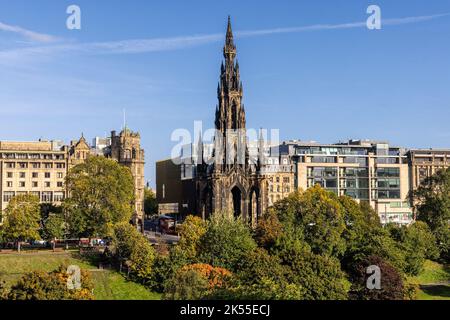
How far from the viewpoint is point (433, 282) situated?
116 meters

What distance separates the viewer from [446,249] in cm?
12744

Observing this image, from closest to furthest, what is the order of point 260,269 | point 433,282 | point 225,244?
point 260,269 → point 225,244 → point 433,282

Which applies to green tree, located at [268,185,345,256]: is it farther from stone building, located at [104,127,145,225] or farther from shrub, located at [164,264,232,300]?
stone building, located at [104,127,145,225]

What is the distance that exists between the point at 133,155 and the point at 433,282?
67.1 meters

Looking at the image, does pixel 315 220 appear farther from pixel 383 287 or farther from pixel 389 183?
pixel 389 183

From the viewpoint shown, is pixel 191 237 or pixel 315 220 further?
pixel 315 220

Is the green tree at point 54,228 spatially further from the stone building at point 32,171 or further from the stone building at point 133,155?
the stone building at point 133,155

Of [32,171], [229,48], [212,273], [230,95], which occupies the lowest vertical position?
[212,273]

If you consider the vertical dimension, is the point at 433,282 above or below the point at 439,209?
below

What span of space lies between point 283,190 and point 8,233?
7915 cm

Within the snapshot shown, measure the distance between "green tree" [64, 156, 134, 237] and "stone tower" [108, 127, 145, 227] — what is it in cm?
2777

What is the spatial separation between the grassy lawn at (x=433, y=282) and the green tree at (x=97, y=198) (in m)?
48.0

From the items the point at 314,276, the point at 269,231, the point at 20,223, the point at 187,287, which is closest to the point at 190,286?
the point at 187,287

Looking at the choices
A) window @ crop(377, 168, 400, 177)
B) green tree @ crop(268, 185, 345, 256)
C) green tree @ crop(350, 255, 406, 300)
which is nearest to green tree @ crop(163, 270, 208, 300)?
green tree @ crop(350, 255, 406, 300)
